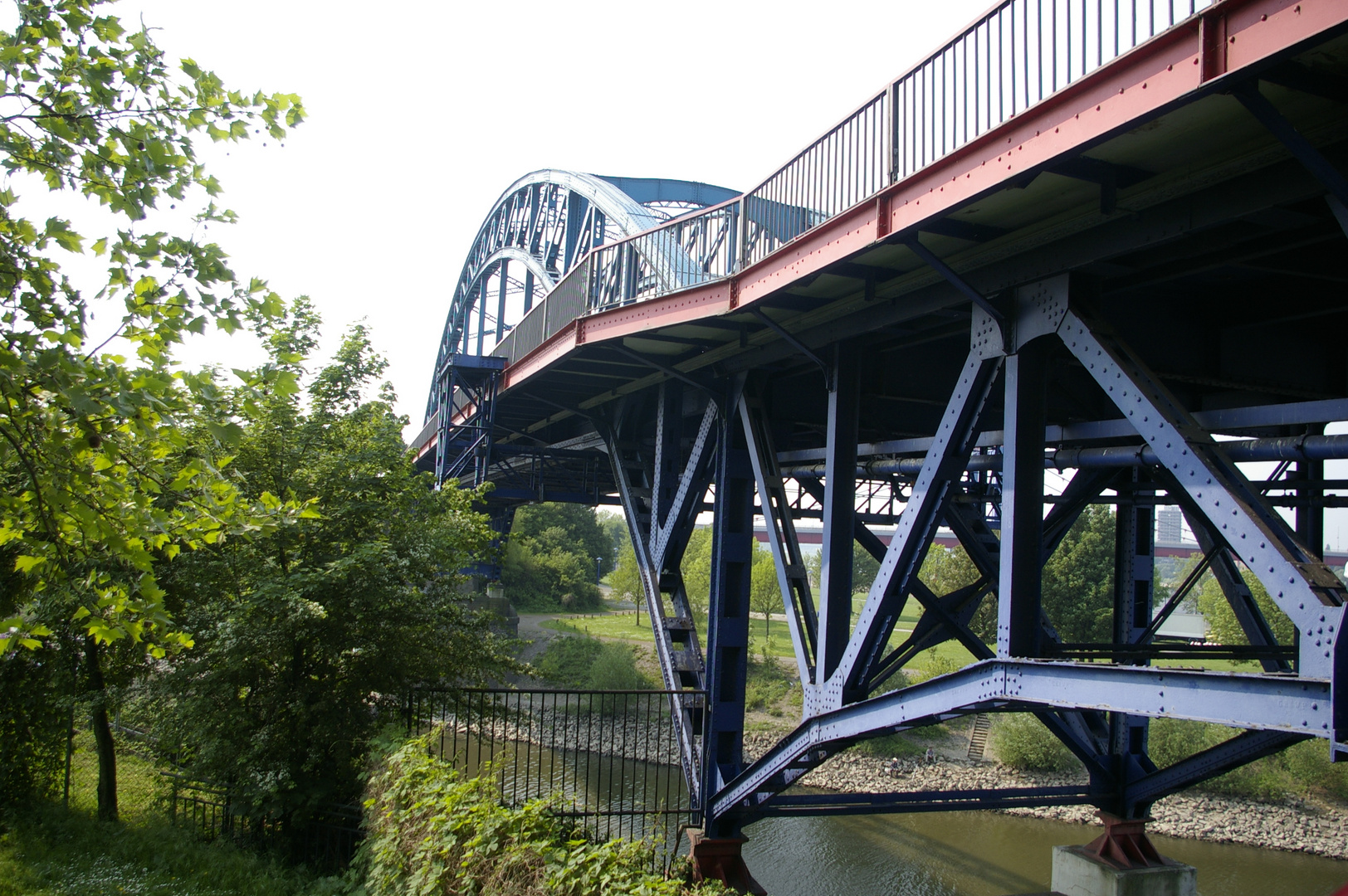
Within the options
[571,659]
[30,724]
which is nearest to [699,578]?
[571,659]

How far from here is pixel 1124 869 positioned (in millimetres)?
10172

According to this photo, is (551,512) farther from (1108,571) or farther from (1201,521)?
(1201,521)

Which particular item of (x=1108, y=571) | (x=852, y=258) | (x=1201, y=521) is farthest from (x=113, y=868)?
(x=1108, y=571)

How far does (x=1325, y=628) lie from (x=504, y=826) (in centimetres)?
441

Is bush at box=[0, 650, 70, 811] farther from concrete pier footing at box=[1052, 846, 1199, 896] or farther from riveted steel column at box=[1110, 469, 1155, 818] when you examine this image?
riveted steel column at box=[1110, 469, 1155, 818]

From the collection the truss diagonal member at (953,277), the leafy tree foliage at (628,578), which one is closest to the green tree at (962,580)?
the leafy tree foliage at (628,578)

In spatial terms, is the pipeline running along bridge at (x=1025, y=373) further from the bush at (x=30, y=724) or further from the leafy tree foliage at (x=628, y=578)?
the leafy tree foliage at (x=628, y=578)

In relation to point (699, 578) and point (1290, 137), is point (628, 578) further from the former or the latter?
point (1290, 137)

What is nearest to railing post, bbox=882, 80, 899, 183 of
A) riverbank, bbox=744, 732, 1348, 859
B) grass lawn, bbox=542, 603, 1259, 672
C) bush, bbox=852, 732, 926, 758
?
riverbank, bbox=744, 732, 1348, 859

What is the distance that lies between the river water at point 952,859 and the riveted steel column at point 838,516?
42.4ft

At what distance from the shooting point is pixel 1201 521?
8711 mm

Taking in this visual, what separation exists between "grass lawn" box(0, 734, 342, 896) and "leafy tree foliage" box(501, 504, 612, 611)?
1854 inches

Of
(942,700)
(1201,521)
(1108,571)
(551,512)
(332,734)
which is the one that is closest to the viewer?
(942,700)

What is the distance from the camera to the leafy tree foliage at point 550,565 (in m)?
66.1
